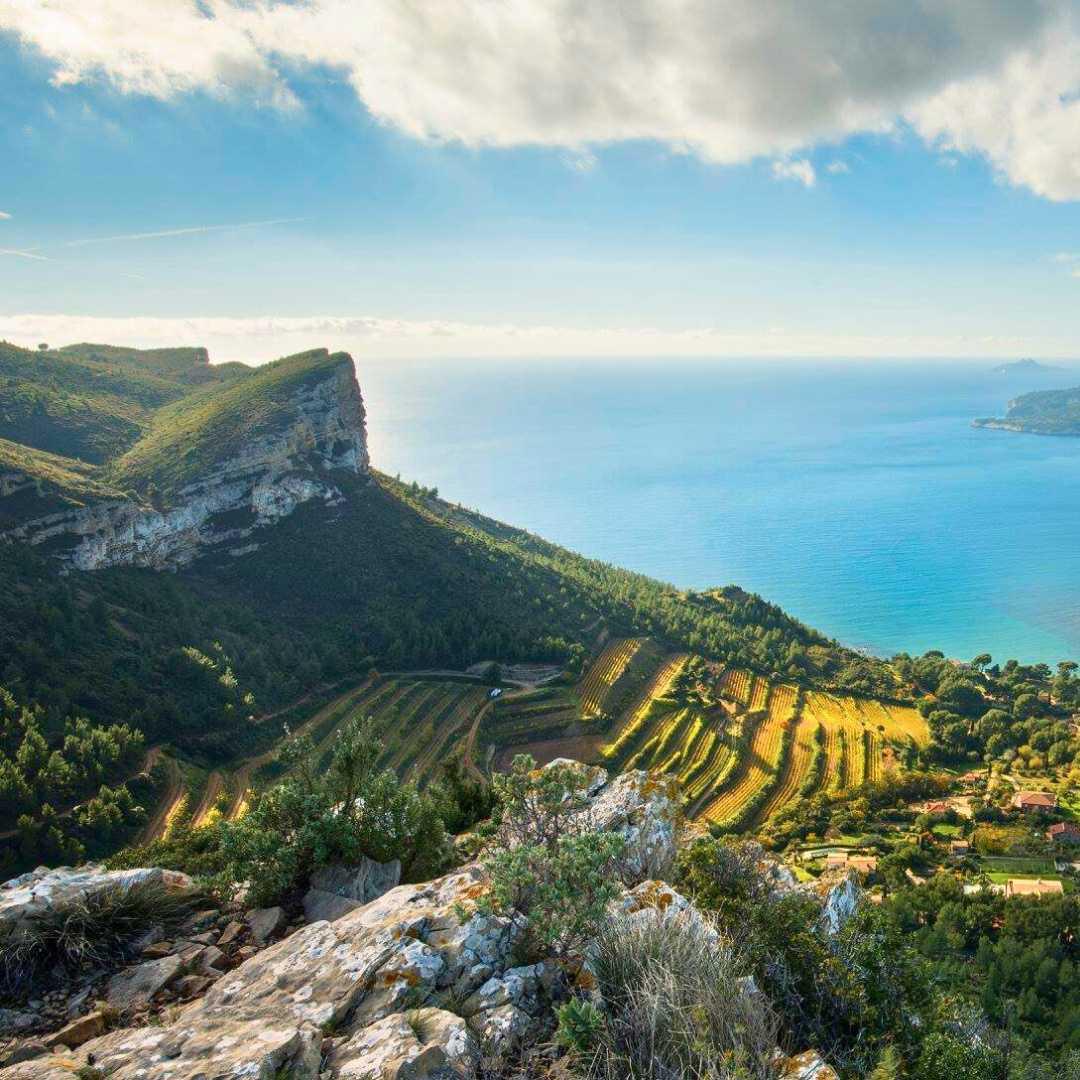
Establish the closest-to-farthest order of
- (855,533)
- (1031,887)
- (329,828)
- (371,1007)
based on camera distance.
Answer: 1. (371,1007)
2. (329,828)
3. (1031,887)
4. (855,533)

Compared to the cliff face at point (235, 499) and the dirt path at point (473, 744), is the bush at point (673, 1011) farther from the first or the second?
the cliff face at point (235, 499)

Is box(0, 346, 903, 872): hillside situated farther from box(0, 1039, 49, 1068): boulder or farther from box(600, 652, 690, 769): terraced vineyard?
box(0, 1039, 49, 1068): boulder

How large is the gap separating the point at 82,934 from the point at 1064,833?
174 ft

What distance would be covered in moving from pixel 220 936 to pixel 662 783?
371 inches

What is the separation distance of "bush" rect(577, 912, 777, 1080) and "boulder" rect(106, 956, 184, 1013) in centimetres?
613

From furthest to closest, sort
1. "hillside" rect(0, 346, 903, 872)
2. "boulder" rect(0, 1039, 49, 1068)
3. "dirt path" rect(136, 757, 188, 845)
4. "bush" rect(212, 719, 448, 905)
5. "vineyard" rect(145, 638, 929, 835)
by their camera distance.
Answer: "vineyard" rect(145, 638, 929, 835)
"hillside" rect(0, 346, 903, 872)
"dirt path" rect(136, 757, 188, 845)
"bush" rect(212, 719, 448, 905)
"boulder" rect(0, 1039, 49, 1068)

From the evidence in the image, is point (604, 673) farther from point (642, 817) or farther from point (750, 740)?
point (642, 817)

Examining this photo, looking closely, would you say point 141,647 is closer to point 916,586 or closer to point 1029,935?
point 1029,935

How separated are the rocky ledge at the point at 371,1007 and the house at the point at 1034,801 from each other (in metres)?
49.5

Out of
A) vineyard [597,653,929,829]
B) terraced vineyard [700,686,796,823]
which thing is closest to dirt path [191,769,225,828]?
vineyard [597,653,929,829]

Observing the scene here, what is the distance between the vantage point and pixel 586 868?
7.24m

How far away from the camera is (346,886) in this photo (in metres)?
11.5

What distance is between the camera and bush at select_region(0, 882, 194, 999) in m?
8.67

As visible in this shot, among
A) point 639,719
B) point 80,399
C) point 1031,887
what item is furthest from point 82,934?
point 80,399
